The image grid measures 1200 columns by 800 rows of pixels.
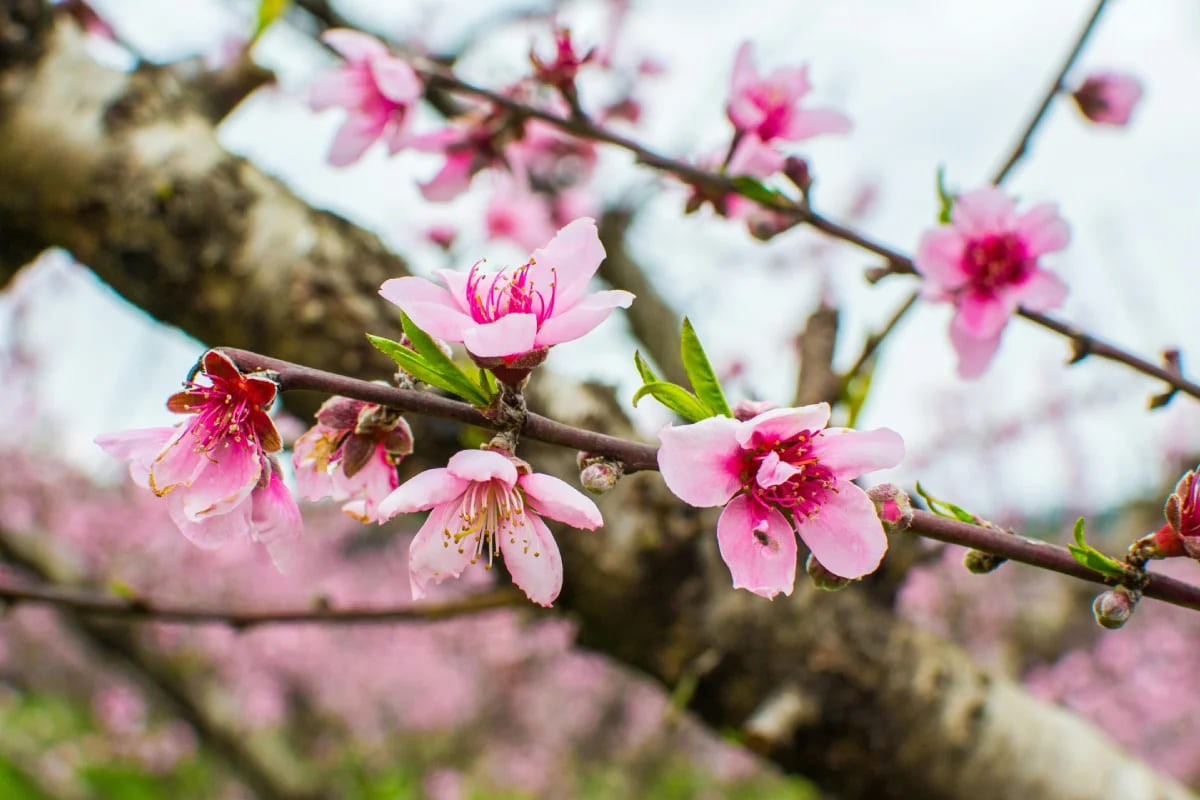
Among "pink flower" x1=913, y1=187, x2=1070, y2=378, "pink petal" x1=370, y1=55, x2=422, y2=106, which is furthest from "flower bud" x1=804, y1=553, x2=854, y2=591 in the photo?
"pink petal" x1=370, y1=55, x2=422, y2=106

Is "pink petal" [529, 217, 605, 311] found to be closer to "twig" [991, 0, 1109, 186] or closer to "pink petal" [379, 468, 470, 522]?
"pink petal" [379, 468, 470, 522]

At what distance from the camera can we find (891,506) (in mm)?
483

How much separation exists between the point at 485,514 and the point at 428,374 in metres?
0.16

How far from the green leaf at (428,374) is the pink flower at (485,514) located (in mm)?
39

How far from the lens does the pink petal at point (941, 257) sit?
0.87 meters

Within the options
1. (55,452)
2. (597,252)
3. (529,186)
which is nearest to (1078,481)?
(529,186)

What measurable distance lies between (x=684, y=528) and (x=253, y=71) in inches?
42.4

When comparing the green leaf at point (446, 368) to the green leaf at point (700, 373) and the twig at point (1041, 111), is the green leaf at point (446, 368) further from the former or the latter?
the twig at point (1041, 111)

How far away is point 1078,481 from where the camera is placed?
598cm

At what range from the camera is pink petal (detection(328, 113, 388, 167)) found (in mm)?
1033

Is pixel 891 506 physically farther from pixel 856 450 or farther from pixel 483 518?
pixel 483 518

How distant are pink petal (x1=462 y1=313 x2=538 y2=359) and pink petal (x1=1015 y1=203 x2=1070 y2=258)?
65 cm

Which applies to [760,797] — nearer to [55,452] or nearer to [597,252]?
[55,452]

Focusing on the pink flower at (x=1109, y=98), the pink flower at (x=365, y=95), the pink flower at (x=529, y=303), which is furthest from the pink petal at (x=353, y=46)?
the pink flower at (x=1109, y=98)
